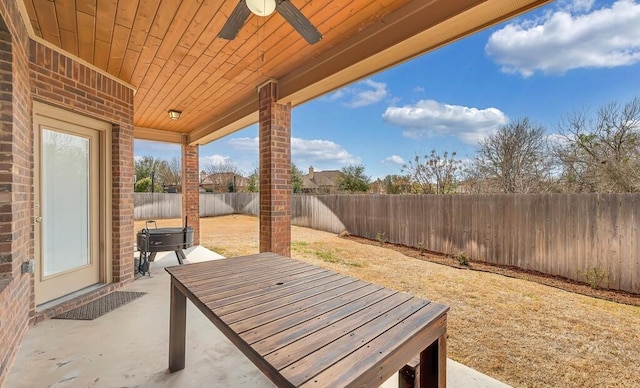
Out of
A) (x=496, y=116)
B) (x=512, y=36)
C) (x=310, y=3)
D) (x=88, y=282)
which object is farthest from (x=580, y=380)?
(x=496, y=116)

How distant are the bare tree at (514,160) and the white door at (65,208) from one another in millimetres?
8713

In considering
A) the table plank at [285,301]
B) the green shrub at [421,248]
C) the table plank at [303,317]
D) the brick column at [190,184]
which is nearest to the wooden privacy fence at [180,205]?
the brick column at [190,184]

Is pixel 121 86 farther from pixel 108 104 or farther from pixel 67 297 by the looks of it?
pixel 67 297

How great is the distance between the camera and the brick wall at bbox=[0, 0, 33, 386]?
2.02m

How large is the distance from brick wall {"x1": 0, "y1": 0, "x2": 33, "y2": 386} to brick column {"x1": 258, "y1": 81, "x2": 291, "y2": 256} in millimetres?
2239

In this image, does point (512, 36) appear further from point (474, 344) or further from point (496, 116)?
point (474, 344)

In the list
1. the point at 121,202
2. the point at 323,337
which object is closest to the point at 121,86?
the point at 121,202

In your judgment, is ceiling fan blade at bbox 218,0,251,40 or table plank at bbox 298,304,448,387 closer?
table plank at bbox 298,304,448,387

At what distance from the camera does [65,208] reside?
135 inches

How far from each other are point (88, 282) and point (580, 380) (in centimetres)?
516

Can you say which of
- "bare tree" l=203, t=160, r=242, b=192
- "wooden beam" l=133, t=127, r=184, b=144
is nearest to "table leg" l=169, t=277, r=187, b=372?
"wooden beam" l=133, t=127, r=184, b=144

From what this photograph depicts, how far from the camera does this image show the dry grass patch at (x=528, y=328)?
2.19 metres

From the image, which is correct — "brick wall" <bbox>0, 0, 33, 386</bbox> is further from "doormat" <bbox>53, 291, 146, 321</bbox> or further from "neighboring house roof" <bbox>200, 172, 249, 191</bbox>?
"neighboring house roof" <bbox>200, 172, 249, 191</bbox>

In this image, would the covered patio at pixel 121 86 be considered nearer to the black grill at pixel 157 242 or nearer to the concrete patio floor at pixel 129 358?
the concrete patio floor at pixel 129 358
